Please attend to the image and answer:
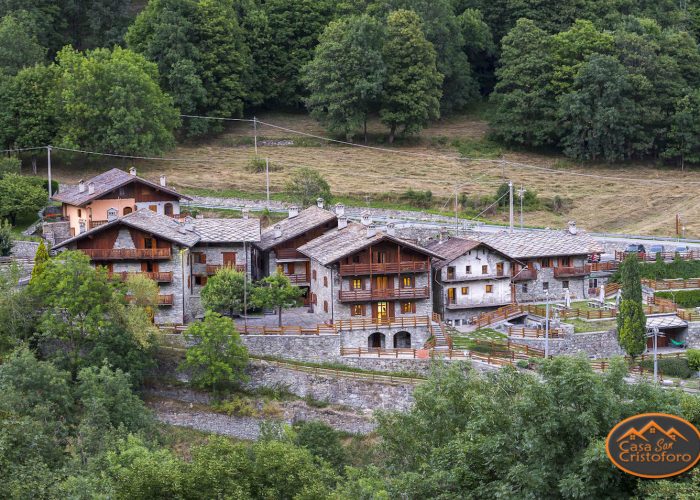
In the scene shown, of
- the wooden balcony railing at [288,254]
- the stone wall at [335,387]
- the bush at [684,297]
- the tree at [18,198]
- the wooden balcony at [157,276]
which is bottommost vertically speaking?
the stone wall at [335,387]

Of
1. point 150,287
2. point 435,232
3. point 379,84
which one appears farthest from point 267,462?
point 379,84

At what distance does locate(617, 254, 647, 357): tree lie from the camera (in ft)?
221

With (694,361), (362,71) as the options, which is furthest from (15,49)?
(694,361)

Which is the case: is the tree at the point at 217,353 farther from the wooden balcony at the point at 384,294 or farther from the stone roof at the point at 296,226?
the stone roof at the point at 296,226

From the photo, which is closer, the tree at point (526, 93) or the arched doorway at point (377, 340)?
the arched doorway at point (377, 340)

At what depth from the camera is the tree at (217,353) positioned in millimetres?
64062

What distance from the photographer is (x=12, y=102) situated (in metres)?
99.1

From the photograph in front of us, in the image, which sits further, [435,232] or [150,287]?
[435,232]

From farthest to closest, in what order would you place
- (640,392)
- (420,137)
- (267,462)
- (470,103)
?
1. (470,103)
2. (420,137)
3. (267,462)
4. (640,392)

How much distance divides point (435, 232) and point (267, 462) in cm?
4261

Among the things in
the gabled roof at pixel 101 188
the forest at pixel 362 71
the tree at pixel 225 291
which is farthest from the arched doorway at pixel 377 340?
the forest at pixel 362 71

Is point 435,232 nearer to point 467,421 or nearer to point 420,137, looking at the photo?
point 420,137

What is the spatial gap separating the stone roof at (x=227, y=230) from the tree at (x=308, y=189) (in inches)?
508

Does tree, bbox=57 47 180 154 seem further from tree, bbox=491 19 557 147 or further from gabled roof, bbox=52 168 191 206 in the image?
tree, bbox=491 19 557 147
